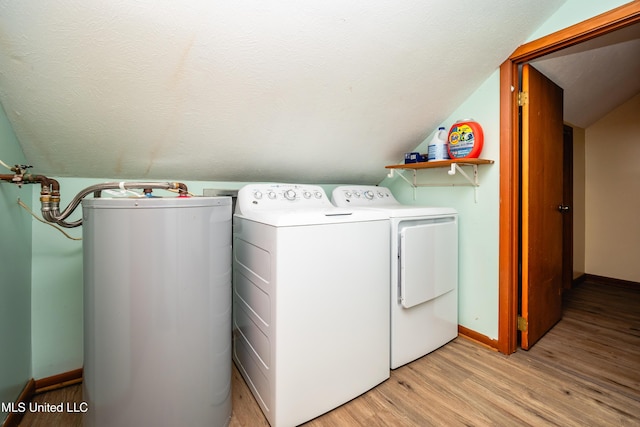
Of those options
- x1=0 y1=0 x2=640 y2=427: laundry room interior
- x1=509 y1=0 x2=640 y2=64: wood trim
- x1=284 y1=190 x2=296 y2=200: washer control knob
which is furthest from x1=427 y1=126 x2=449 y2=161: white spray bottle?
x1=284 y1=190 x2=296 y2=200: washer control knob

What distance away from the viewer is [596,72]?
7.29ft

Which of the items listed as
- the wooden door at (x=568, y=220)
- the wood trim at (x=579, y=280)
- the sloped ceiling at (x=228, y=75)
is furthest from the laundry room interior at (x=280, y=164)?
the wood trim at (x=579, y=280)

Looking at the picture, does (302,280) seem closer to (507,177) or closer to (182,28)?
(182,28)

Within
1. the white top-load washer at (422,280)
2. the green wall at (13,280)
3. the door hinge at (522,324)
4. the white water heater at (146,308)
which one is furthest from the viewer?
the door hinge at (522,324)

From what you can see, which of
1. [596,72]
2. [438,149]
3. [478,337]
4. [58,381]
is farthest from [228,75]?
[596,72]

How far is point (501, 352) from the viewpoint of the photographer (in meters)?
1.87

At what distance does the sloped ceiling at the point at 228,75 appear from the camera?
1028 mm

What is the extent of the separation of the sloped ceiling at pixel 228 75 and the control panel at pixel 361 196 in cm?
36

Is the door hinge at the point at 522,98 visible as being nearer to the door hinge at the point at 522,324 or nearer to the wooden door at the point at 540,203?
Answer: the wooden door at the point at 540,203

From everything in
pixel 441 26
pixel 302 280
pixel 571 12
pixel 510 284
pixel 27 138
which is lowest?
pixel 510 284

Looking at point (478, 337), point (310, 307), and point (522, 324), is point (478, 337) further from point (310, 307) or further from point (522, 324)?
point (310, 307)

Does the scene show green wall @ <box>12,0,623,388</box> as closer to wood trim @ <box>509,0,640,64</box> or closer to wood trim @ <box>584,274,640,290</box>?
wood trim @ <box>509,0,640,64</box>

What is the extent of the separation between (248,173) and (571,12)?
2.08 meters

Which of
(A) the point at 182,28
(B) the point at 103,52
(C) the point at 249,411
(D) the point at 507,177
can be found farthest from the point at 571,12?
(C) the point at 249,411
